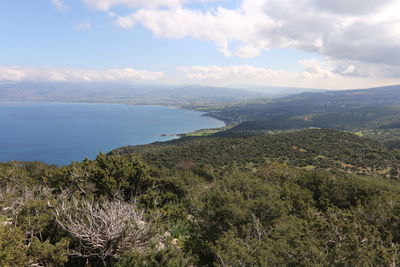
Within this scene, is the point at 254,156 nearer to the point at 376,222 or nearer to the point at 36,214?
the point at 376,222

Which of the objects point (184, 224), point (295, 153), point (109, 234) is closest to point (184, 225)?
point (184, 224)

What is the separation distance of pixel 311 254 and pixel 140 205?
10.9m

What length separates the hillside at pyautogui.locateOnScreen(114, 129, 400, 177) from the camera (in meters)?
61.6

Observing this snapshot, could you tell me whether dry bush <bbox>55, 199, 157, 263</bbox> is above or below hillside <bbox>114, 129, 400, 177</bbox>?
above

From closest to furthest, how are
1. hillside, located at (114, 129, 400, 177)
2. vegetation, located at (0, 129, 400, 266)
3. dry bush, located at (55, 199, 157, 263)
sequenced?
1. vegetation, located at (0, 129, 400, 266)
2. dry bush, located at (55, 199, 157, 263)
3. hillside, located at (114, 129, 400, 177)

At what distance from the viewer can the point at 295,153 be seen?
70.8 m

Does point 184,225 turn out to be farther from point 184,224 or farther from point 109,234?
point 109,234

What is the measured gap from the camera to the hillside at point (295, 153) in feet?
202

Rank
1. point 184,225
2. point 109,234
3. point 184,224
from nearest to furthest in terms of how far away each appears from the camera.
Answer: point 109,234, point 184,225, point 184,224

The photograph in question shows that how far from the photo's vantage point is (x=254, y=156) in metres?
69.4

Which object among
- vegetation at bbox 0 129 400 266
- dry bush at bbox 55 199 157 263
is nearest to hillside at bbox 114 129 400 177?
vegetation at bbox 0 129 400 266

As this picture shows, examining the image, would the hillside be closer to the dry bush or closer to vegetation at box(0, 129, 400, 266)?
vegetation at box(0, 129, 400, 266)

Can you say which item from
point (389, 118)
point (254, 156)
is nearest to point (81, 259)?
point (254, 156)

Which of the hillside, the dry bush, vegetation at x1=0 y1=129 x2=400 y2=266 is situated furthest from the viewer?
the hillside
